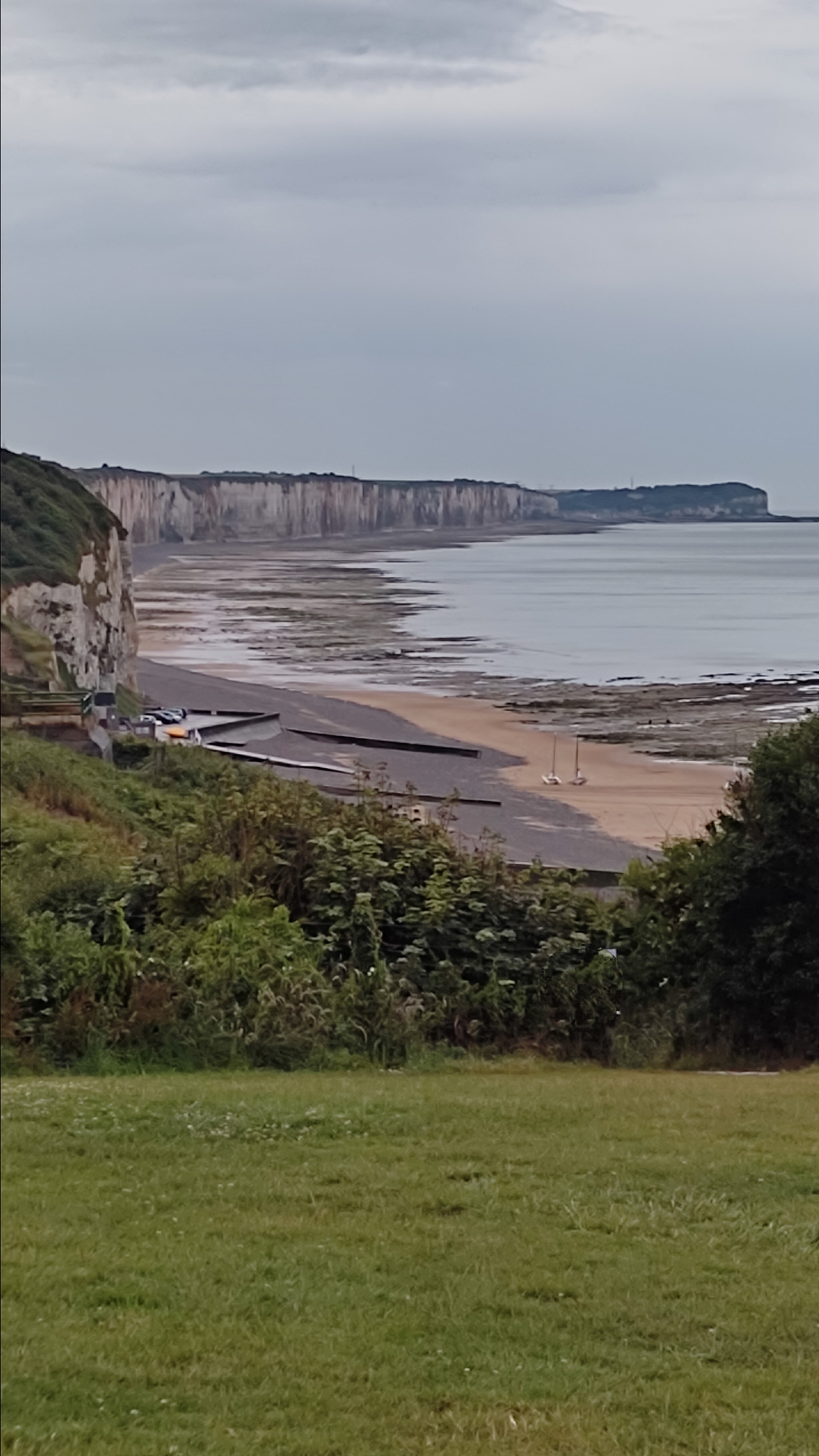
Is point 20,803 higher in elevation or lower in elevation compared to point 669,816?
higher

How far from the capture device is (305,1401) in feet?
7.42

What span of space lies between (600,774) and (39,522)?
617 inches

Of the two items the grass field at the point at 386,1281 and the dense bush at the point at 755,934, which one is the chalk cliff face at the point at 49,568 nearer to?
the grass field at the point at 386,1281

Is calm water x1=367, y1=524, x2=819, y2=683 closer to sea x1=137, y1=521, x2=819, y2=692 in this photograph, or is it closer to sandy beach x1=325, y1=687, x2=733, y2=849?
sea x1=137, y1=521, x2=819, y2=692

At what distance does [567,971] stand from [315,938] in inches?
51.6

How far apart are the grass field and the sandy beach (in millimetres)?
8057

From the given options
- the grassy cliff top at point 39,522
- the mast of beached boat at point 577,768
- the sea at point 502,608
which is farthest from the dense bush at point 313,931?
the mast of beached boat at point 577,768

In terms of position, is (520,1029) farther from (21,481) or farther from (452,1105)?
(21,481)

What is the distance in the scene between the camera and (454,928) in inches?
282

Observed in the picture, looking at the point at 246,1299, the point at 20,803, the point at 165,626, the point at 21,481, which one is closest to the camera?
the point at 20,803

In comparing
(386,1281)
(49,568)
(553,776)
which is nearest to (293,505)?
(553,776)

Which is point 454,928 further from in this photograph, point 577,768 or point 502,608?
point 502,608

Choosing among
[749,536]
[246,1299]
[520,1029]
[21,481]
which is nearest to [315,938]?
[520,1029]

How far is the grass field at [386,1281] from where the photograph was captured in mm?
1944
